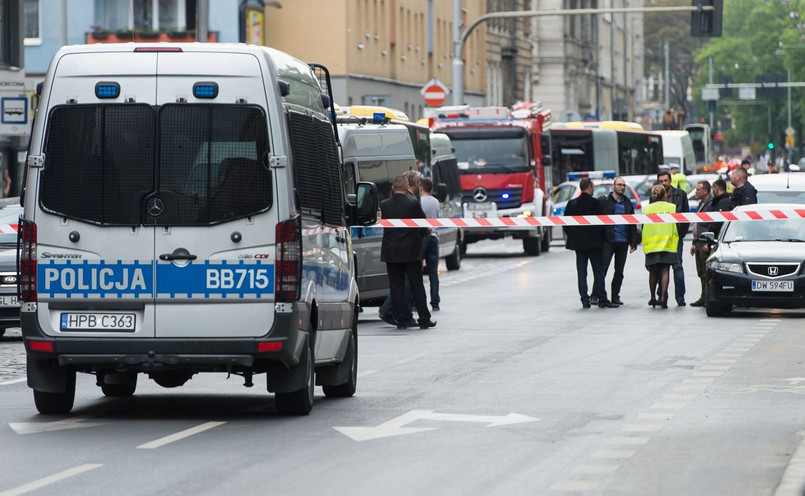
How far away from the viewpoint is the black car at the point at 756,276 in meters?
24.3

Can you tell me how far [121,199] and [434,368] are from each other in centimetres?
520

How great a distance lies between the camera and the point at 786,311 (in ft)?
84.7

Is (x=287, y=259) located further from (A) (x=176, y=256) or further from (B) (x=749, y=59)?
(B) (x=749, y=59)

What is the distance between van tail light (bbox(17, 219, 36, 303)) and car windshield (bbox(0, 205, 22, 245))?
8.58 meters

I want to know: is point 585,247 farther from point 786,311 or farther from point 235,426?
point 235,426

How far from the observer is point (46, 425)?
41.6ft

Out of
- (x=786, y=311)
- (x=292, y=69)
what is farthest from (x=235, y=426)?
(x=786, y=311)

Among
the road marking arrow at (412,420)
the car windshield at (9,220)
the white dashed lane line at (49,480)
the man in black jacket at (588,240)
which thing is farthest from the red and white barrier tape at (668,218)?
the white dashed lane line at (49,480)

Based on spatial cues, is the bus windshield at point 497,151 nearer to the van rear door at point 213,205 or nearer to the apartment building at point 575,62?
the van rear door at point 213,205

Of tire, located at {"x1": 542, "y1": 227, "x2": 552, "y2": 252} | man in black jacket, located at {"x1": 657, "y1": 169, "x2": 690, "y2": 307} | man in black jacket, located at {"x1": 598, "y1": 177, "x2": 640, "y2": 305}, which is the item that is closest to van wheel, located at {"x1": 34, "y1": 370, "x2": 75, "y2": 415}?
man in black jacket, located at {"x1": 657, "y1": 169, "x2": 690, "y2": 307}

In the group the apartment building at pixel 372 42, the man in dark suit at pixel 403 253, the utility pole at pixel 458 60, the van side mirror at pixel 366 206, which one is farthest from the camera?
the apartment building at pixel 372 42

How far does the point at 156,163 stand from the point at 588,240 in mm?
15052

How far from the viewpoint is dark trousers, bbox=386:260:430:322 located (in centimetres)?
2255

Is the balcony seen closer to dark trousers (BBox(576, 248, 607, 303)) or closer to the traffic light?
the traffic light
